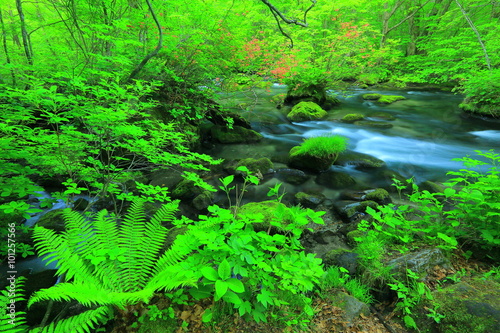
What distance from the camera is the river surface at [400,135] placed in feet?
25.7

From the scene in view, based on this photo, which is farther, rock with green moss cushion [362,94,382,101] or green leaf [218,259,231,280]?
rock with green moss cushion [362,94,382,101]

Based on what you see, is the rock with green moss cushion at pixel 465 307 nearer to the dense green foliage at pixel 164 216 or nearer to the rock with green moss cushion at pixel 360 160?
the dense green foliage at pixel 164 216

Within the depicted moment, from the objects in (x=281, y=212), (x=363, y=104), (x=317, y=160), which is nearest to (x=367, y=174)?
(x=317, y=160)

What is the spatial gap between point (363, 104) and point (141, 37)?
552 inches

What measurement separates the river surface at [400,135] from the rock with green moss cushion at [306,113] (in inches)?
16.1

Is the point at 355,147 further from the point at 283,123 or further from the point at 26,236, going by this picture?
the point at 26,236

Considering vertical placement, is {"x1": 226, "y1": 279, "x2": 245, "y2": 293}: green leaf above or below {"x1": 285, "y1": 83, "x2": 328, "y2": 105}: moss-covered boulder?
below

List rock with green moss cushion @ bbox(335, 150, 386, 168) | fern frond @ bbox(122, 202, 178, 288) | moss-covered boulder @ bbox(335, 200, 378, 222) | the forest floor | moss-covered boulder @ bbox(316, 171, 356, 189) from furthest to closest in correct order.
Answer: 1. rock with green moss cushion @ bbox(335, 150, 386, 168)
2. moss-covered boulder @ bbox(316, 171, 356, 189)
3. moss-covered boulder @ bbox(335, 200, 378, 222)
4. fern frond @ bbox(122, 202, 178, 288)
5. the forest floor

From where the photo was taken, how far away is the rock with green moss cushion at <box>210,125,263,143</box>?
909 cm

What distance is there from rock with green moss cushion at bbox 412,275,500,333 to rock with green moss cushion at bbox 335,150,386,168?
559cm

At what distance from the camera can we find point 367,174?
7.23 meters

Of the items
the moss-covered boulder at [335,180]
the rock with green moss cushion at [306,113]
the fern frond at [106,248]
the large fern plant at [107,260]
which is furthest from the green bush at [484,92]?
the fern frond at [106,248]

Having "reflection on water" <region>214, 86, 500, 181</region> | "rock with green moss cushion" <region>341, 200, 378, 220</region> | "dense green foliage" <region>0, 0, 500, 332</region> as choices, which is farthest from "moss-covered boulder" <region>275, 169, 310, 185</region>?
"rock with green moss cushion" <region>341, 200, 378, 220</region>

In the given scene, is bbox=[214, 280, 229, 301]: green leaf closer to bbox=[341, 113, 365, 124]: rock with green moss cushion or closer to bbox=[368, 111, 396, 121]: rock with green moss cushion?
bbox=[341, 113, 365, 124]: rock with green moss cushion
